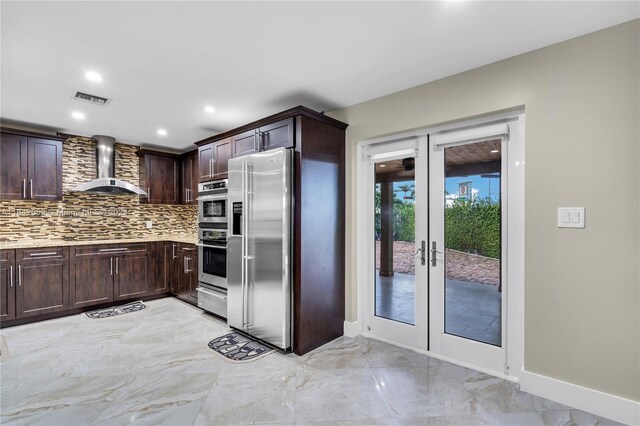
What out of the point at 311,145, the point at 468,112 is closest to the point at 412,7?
the point at 468,112

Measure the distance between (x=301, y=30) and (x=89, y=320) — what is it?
4.19 metres

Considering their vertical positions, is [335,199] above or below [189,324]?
above

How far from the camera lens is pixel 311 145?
3.01 meters

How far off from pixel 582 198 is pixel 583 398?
1.35 m

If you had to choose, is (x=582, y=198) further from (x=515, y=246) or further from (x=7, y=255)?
(x=7, y=255)

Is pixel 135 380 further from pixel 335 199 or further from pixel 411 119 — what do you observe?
pixel 411 119

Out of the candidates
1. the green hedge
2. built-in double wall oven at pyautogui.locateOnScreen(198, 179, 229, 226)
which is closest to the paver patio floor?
the green hedge

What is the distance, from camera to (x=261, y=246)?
3115 mm

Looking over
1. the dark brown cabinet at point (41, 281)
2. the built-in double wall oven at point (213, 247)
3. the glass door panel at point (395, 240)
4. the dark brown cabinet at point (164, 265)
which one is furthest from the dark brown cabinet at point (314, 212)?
the dark brown cabinet at point (41, 281)

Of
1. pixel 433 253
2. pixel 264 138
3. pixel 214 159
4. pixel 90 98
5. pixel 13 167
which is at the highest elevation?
pixel 90 98

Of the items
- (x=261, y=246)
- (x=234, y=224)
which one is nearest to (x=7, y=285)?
(x=234, y=224)

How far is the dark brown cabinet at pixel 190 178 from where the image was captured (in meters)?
5.15

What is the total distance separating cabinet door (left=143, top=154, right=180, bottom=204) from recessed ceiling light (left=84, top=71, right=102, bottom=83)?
8.31ft

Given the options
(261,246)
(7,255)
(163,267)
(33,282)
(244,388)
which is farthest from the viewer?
(163,267)
